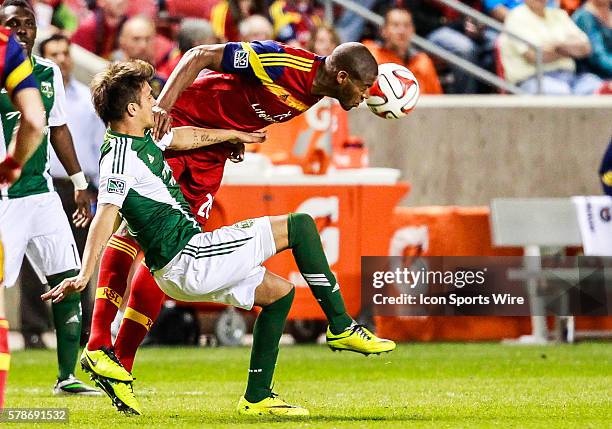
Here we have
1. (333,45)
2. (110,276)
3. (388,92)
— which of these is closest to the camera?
(110,276)

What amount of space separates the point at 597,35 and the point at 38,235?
935cm

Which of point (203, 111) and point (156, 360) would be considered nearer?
point (203, 111)

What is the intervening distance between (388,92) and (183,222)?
73.8 inches

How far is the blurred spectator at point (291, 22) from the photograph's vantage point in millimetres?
15414

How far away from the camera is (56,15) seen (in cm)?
1527

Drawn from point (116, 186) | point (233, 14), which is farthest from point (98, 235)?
point (233, 14)

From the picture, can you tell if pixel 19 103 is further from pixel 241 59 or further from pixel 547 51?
pixel 547 51

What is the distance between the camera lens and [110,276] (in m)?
7.91

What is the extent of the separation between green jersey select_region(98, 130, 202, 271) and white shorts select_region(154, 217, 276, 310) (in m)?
0.06

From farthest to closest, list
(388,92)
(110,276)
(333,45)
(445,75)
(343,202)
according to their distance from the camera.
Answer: (445,75)
(333,45)
(343,202)
(388,92)
(110,276)

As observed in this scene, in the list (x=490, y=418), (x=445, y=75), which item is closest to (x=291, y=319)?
(x=445, y=75)

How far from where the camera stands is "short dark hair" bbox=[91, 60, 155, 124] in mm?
7180

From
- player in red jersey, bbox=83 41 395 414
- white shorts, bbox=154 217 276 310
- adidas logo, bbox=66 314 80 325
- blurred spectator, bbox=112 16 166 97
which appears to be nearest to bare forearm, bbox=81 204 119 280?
white shorts, bbox=154 217 276 310

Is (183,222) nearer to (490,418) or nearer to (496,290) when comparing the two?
(490,418)
